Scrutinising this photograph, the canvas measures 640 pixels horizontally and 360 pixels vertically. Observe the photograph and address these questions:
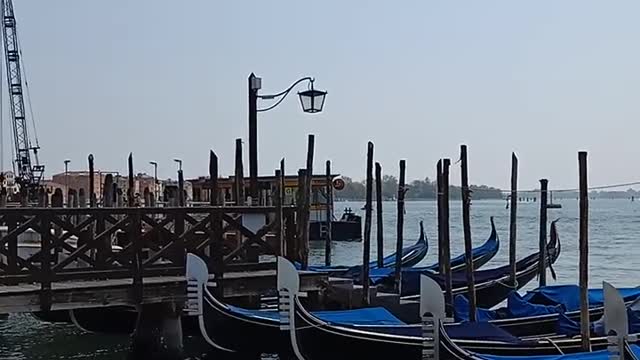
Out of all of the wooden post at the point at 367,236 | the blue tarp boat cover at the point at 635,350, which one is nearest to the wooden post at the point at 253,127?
the wooden post at the point at 367,236

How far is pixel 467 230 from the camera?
30.7 feet

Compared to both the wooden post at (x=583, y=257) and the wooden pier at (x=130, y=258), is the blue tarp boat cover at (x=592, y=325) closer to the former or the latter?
the wooden post at (x=583, y=257)

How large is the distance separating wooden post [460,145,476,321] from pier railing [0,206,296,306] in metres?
1.81

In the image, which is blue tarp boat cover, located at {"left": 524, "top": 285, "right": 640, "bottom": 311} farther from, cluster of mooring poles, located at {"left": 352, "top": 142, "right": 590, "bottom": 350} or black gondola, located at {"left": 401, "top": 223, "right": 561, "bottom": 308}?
black gondola, located at {"left": 401, "top": 223, "right": 561, "bottom": 308}

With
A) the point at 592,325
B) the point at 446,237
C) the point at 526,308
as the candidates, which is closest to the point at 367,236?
the point at 446,237

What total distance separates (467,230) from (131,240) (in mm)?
3248

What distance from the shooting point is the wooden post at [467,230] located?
8.84 m

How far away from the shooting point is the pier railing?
8273mm

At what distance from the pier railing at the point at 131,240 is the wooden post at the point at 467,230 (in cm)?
181

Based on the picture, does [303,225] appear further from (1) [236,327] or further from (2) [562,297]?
(2) [562,297]

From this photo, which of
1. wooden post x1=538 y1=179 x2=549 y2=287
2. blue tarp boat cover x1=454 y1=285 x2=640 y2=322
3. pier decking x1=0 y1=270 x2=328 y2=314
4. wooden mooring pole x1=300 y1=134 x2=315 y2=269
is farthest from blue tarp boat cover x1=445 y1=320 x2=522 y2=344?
wooden post x1=538 y1=179 x2=549 y2=287

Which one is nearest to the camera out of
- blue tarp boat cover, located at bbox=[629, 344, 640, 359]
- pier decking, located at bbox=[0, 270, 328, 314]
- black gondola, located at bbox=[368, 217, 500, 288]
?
blue tarp boat cover, located at bbox=[629, 344, 640, 359]

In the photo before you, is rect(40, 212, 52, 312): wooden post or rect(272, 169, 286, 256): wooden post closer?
rect(40, 212, 52, 312): wooden post

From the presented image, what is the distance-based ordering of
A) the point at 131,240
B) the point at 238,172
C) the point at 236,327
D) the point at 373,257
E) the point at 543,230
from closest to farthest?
the point at 236,327
the point at 131,240
the point at 543,230
the point at 238,172
the point at 373,257
